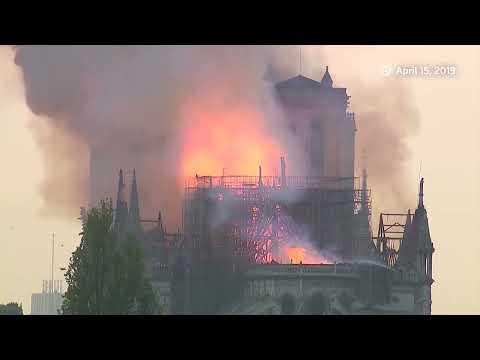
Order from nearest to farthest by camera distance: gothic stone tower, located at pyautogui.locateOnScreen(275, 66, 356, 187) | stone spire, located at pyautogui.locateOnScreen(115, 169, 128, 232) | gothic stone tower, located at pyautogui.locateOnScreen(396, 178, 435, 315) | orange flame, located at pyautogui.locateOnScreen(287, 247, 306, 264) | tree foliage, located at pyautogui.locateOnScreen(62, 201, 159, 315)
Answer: tree foliage, located at pyautogui.locateOnScreen(62, 201, 159, 315) < stone spire, located at pyautogui.locateOnScreen(115, 169, 128, 232) < orange flame, located at pyautogui.locateOnScreen(287, 247, 306, 264) < gothic stone tower, located at pyautogui.locateOnScreen(396, 178, 435, 315) < gothic stone tower, located at pyautogui.locateOnScreen(275, 66, 356, 187)

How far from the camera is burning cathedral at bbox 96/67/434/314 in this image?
88.4 meters

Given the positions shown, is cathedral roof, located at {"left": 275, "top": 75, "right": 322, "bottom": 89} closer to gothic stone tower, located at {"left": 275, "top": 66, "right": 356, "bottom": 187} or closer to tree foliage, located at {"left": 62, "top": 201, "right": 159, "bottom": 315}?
gothic stone tower, located at {"left": 275, "top": 66, "right": 356, "bottom": 187}

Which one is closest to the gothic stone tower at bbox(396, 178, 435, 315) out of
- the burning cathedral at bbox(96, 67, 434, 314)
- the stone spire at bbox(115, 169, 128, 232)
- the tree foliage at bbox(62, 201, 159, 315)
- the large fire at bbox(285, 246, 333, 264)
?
the burning cathedral at bbox(96, 67, 434, 314)

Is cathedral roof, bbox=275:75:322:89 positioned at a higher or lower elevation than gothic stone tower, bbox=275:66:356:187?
higher

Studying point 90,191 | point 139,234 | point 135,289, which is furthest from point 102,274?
point 139,234

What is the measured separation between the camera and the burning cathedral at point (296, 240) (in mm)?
88375

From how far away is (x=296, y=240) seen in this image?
89625 millimetres

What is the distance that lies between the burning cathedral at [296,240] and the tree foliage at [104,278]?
883 inches

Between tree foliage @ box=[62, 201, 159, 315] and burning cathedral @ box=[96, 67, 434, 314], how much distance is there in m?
22.4

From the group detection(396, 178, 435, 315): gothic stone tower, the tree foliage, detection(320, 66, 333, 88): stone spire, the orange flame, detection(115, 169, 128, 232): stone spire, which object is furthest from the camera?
detection(396, 178, 435, 315): gothic stone tower

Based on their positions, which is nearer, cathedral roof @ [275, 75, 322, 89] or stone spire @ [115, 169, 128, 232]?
stone spire @ [115, 169, 128, 232]

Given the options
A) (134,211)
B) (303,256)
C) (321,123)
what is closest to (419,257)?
(303,256)
